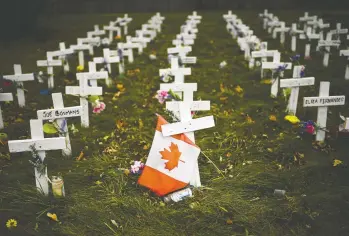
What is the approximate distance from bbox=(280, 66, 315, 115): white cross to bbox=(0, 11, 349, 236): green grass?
0.22m

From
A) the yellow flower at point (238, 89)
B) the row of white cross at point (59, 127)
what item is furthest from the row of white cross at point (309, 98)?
the row of white cross at point (59, 127)

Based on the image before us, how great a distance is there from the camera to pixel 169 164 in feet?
12.7

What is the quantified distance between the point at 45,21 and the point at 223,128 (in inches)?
606

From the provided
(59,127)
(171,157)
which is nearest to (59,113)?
(59,127)

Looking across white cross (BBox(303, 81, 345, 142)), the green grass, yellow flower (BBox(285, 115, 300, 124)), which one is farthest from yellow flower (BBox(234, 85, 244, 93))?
white cross (BBox(303, 81, 345, 142))

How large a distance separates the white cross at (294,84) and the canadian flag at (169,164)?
2423 mm

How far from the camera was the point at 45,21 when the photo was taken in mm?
18469

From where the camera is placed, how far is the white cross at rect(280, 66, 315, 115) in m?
5.67

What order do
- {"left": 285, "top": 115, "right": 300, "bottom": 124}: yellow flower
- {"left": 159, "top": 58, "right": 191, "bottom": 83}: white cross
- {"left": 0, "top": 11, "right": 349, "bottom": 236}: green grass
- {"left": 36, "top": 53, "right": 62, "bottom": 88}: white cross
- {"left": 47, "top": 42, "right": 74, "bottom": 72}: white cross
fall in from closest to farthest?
{"left": 0, "top": 11, "right": 349, "bottom": 236}: green grass → {"left": 285, "top": 115, "right": 300, "bottom": 124}: yellow flower → {"left": 159, "top": 58, "right": 191, "bottom": 83}: white cross → {"left": 36, "top": 53, "right": 62, "bottom": 88}: white cross → {"left": 47, "top": 42, "right": 74, "bottom": 72}: white cross

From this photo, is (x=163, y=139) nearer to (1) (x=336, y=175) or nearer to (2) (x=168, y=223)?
(2) (x=168, y=223)

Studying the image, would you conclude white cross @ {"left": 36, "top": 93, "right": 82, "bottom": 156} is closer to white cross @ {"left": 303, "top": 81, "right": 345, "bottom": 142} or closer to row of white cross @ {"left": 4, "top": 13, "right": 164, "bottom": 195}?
row of white cross @ {"left": 4, "top": 13, "right": 164, "bottom": 195}

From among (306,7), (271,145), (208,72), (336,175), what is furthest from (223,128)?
(306,7)

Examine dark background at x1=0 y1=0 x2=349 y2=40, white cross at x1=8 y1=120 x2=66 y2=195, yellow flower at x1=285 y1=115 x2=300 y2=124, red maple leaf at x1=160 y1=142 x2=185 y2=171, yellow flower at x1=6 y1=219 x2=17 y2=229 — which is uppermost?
dark background at x1=0 y1=0 x2=349 y2=40

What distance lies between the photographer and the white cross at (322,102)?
4957mm
